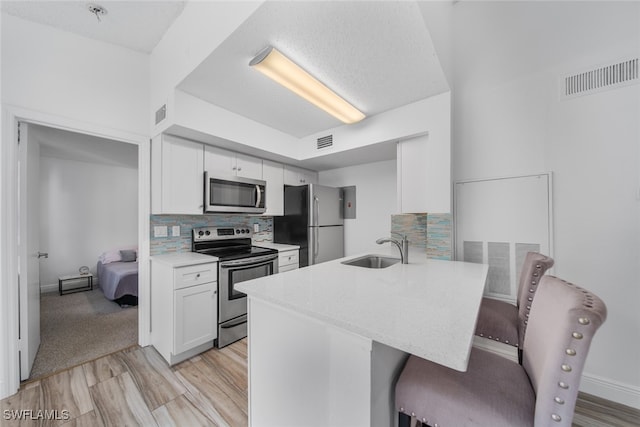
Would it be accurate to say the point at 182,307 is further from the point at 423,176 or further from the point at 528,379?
the point at 423,176

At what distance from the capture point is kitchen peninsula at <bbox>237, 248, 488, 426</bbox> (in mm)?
802

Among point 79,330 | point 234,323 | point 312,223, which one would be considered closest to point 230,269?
point 234,323

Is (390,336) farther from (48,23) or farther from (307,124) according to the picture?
(48,23)

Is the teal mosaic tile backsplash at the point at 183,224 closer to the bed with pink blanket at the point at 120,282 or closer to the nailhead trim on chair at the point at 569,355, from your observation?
the bed with pink blanket at the point at 120,282

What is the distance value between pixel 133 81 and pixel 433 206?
3.16 meters

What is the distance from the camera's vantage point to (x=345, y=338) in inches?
35.5

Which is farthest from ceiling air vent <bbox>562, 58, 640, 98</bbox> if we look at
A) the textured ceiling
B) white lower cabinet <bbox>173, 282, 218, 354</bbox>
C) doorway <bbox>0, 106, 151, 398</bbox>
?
doorway <bbox>0, 106, 151, 398</bbox>

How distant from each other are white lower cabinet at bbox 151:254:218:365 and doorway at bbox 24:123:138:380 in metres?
0.60

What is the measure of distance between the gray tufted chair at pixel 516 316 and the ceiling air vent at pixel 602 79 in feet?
4.51

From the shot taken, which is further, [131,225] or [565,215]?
[131,225]

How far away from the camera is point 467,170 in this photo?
Answer: 2.27 meters

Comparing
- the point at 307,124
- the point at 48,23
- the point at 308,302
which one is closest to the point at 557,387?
the point at 308,302

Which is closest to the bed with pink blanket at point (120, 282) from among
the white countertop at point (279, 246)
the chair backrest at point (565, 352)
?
the white countertop at point (279, 246)
